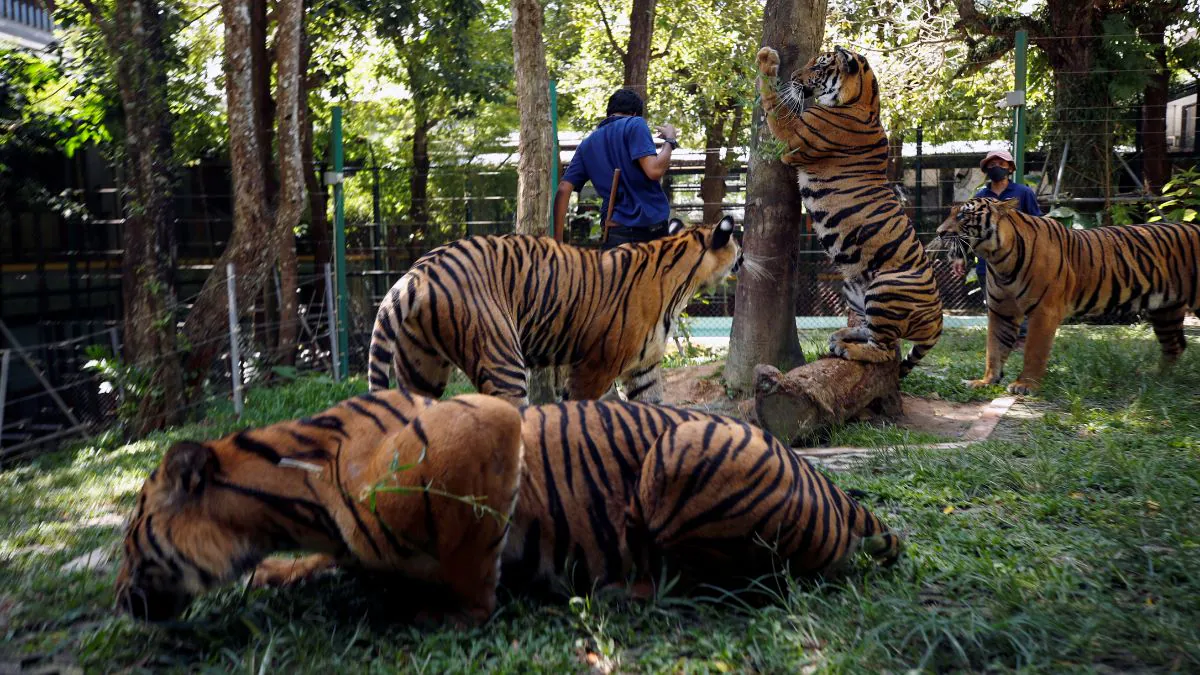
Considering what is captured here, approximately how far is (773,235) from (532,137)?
6.50ft

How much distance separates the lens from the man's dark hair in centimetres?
704

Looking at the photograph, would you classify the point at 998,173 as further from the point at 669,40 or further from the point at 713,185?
the point at 669,40

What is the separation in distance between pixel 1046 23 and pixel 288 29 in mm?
10149

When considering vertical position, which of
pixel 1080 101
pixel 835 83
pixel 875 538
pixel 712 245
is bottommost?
pixel 875 538

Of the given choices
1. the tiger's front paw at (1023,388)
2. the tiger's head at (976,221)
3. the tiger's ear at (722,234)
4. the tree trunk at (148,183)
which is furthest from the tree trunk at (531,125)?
the tree trunk at (148,183)

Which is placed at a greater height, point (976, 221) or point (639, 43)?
point (639, 43)

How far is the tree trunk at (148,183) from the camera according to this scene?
931cm

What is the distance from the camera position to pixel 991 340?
7.93 meters

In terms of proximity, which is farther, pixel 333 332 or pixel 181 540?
pixel 333 332

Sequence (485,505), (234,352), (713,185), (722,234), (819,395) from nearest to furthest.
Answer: (485,505) → (722,234) → (819,395) → (234,352) → (713,185)

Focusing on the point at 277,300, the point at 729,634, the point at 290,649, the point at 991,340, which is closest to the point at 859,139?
the point at 991,340

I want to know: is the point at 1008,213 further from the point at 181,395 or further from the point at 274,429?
the point at 181,395

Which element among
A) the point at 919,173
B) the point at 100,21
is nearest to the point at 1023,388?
the point at 919,173

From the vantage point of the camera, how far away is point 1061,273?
7535 mm
